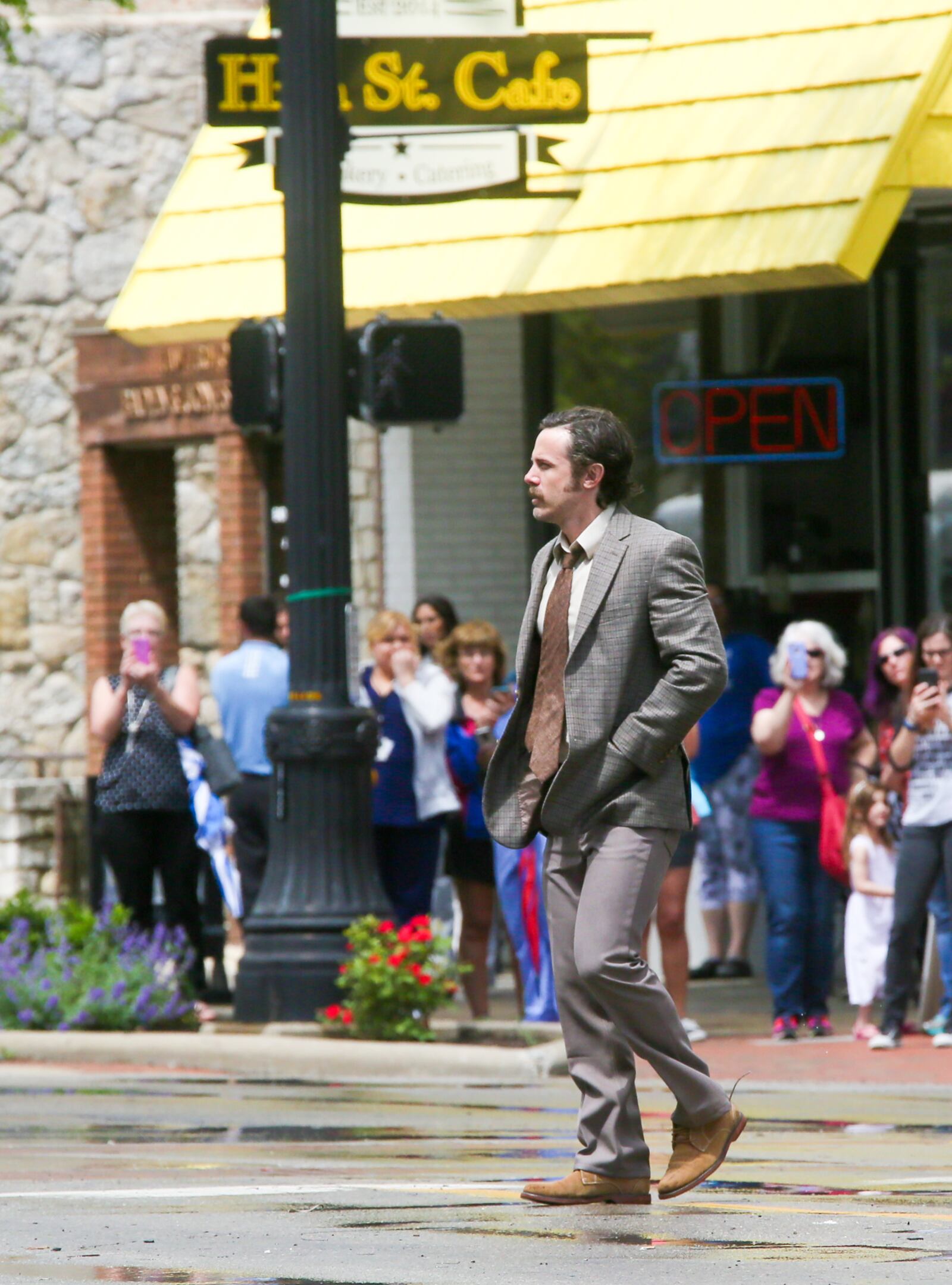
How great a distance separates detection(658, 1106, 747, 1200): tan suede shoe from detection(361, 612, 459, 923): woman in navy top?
5171 mm

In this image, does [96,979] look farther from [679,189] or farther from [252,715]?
[679,189]

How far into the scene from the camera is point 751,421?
45.9ft

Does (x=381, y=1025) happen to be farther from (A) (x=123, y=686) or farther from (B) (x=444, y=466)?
(B) (x=444, y=466)

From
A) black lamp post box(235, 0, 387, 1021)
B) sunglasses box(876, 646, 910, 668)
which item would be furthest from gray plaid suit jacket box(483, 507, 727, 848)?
sunglasses box(876, 646, 910, 668)

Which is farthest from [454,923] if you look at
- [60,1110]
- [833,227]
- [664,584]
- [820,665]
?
[664,584]

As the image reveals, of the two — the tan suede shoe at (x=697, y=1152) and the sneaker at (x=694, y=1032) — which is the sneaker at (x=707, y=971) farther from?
the tan suede shoe at (x=697, y=1152)

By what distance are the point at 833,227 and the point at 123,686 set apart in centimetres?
383

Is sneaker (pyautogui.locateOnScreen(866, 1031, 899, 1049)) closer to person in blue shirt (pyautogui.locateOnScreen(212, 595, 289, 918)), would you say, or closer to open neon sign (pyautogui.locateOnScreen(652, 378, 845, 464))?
person in blue shirt (pyautogui.locateOnScreen(212, 595, 289, 918))

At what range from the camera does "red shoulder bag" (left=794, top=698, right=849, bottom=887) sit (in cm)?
1119

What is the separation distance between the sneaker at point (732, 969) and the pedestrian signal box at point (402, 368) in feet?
13.5

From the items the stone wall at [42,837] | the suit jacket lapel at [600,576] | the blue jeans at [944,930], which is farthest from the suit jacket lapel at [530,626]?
the stone wall at [42,837]

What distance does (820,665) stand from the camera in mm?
11305

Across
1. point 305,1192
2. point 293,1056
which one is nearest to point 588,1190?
point 305,1192

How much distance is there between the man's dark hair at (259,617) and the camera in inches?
484
